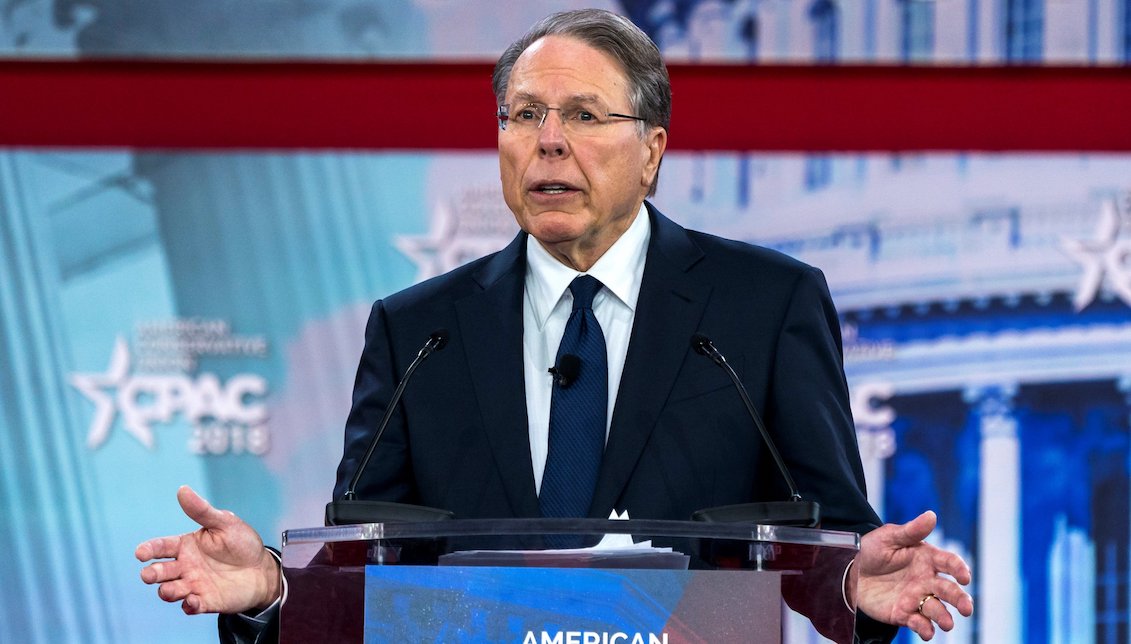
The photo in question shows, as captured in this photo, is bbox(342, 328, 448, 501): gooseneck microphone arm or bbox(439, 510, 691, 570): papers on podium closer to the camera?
bbox(439, 510, 691, 570): papers on podium

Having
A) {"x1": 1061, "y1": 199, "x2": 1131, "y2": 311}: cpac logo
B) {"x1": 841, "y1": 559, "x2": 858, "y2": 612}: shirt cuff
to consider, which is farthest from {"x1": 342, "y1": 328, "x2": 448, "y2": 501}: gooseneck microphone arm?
{"x1": 1061, "y1": 199, "x2": 1131, "y2": 311}: cpac logo

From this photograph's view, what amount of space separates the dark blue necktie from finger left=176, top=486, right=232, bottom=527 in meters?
0.41

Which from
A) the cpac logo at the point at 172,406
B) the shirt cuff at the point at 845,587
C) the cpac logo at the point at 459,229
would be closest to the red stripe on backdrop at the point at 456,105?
the cpac logo at the point at 459,229

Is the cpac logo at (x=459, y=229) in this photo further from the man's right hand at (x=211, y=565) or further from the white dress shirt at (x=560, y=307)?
the man's right hand at (x=211, y=565)

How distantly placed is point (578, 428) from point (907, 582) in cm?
47

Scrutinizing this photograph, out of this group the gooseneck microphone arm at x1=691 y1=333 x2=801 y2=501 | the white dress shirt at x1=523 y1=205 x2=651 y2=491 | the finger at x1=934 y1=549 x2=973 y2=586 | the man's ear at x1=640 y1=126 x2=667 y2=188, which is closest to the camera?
the finger at x1=934 y1=549 x2=973 y2=586

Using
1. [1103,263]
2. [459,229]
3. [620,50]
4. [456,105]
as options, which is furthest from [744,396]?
[456,105]

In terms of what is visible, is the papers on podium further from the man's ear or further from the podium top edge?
the man's ear

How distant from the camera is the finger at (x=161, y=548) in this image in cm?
139

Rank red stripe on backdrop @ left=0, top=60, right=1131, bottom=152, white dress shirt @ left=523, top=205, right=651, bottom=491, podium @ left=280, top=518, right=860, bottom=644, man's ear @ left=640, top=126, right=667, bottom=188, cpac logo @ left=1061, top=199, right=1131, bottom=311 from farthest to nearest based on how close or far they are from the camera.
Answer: red stripe on backdrop @ left=0, top=60, right=1131, bottom=152 < cpac logo @ left=1061, top=199, right=1131, bottom=311 < man's ear @ left=640, top=126, right=667, bottom=188 < white dress shirt @ left=523, top=205, right=651, bottom=491 < podium @ left=280, top=518, right=860, bottom=644

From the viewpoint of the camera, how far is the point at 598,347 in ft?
5.75

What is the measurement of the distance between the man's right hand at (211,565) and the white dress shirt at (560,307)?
1.38 ft

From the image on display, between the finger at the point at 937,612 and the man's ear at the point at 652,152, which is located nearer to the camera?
the finger at the point at 937,612

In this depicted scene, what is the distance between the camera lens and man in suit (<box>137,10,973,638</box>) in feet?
5.49
